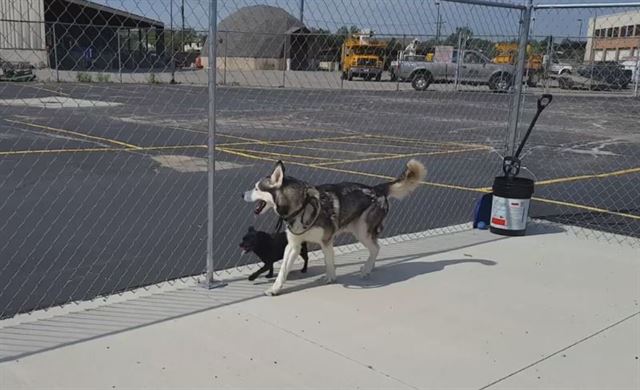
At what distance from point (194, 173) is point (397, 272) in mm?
4932

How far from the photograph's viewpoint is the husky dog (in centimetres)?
448

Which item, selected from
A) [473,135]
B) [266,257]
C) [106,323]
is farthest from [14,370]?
[473,135]

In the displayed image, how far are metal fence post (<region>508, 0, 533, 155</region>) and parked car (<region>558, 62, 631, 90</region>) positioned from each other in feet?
33.1

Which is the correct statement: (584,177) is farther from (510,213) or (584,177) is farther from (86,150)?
(86,150)

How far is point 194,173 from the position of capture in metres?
9.50

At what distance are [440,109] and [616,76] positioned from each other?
7420mm

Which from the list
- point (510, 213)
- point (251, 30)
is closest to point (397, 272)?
point (510, 213)

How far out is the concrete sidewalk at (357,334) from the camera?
3479mm

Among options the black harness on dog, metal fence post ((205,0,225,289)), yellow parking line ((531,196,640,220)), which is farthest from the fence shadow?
yellow parking line ((531,196,640,220))

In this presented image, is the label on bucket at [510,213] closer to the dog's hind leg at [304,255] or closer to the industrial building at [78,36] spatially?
the dog's hind leg at [304,255]

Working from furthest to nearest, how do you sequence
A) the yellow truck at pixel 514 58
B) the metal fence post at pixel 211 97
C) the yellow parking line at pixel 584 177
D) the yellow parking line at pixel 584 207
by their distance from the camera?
Result: the yellow parking line at pixel 584 177 → the yellow truck at pixel 514 58 → the yellow parking line at pixel 584 207 → the metal fence post at pixel 211 97

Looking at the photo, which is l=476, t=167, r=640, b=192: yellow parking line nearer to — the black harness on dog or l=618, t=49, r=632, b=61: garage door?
the black harness on dog

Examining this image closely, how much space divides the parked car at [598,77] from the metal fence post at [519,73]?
10.1 m

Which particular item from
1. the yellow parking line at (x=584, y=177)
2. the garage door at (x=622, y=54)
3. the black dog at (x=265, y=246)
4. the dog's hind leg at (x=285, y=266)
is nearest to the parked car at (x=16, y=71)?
the black dog at (x=265, y=246)
